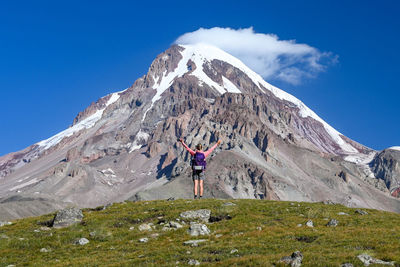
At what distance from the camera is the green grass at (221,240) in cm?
1728

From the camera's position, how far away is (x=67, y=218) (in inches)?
1093

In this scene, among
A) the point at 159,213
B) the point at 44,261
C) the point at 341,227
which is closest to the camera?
the point at 44,261

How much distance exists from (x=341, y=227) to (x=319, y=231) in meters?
2.26

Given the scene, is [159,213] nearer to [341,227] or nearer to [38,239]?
[38,239]

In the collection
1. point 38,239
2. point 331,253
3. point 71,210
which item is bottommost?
point 331,253

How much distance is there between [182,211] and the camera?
92.4ft

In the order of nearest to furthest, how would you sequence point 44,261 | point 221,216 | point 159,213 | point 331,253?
point 331,253 < point 44,261 < point 221,216 < point 159,213

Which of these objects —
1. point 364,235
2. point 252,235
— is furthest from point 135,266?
point 364,235

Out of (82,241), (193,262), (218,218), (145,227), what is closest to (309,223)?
(218,218)

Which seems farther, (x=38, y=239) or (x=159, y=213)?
(x=159, y=213)

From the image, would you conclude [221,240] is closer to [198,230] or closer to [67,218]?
[198,230]

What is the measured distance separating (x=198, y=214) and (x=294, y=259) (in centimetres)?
1179

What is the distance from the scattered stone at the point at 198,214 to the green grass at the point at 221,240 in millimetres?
508

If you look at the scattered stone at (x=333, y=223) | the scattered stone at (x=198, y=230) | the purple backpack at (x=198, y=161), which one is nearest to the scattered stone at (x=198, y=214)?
the scattered stone at (x=198, y=230)
